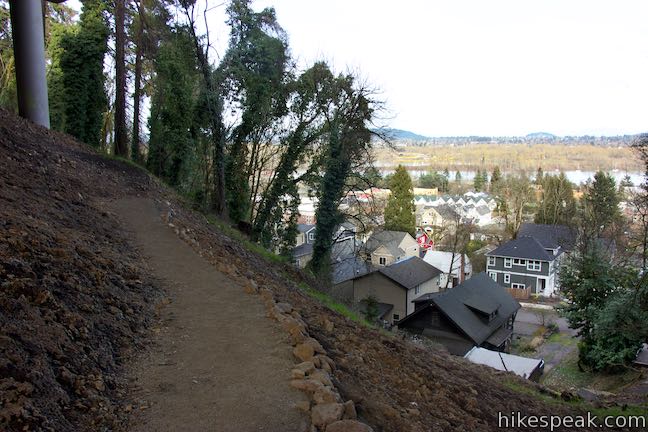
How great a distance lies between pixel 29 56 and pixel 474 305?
22134 millimetres

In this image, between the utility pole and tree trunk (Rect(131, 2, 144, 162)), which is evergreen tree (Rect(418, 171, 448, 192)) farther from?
the utility pole

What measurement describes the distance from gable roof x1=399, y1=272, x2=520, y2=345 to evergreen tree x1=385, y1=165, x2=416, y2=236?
16889mm

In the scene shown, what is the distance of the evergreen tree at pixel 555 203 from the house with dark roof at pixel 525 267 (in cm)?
1131

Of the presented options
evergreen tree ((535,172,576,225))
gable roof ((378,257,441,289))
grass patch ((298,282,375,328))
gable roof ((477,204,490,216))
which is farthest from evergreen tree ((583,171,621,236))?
grass patch ((298,282,375,328))

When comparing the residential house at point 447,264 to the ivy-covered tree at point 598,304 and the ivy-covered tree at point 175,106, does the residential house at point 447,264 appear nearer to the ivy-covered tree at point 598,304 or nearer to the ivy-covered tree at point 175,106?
the ivy-covered tree at point 598,304

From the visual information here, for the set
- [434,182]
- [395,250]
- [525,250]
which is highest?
[434,182]

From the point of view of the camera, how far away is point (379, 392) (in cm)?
539

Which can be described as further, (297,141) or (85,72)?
(297,141)

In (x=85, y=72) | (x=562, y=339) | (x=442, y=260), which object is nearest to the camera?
(x=85, y=72)

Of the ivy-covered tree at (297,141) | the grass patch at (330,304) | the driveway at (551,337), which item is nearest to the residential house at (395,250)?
the driveway at (551,337)

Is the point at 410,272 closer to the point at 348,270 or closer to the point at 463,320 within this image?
the point at 348,270

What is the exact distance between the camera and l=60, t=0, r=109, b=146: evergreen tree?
1855 cm

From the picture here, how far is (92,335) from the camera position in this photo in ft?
15.4

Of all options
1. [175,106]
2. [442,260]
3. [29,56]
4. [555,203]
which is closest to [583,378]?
[175,106]
